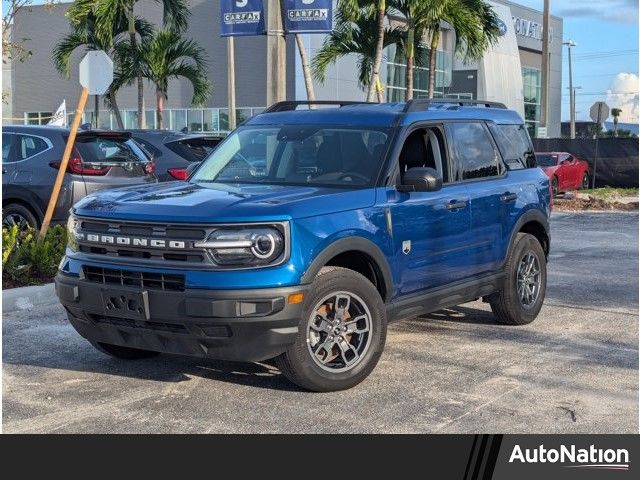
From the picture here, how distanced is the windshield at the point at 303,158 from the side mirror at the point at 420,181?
0.72 feet

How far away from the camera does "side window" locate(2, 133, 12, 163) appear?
11828mm

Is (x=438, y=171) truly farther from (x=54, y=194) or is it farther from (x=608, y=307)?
(x=54, y=194)

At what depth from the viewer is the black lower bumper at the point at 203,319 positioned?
5.54m

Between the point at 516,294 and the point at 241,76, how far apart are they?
113 ft

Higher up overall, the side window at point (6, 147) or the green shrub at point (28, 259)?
the side window at point (6, 147)

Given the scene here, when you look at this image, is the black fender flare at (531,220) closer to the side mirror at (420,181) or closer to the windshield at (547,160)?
the side mirror at (420,181)

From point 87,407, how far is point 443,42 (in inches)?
1884

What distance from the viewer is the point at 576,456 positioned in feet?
15.6

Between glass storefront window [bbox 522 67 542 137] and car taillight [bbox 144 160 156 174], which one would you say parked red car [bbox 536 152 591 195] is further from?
glass storefront window [bbox 522 67 542 137]

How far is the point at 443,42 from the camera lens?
51.4 meters

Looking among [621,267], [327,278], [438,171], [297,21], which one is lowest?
[621,267]

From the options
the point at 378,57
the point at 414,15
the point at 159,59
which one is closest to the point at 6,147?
the point at 378,57

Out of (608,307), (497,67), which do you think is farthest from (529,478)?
(497,67)

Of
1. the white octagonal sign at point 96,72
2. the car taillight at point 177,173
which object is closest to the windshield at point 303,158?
the white octagonal sign at point 96,72
